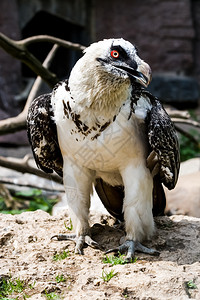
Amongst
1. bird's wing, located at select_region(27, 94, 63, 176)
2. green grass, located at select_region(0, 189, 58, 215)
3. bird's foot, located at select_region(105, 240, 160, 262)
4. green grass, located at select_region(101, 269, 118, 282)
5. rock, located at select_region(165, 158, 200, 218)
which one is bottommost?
green grass, located at select_region(0, 189, 58, 215)

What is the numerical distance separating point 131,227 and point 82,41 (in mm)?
9235

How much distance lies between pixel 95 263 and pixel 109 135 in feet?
3.05

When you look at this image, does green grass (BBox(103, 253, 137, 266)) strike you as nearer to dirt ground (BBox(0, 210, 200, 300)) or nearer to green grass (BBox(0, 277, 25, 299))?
dirt ground (BBox(0, 210, 200, 300))

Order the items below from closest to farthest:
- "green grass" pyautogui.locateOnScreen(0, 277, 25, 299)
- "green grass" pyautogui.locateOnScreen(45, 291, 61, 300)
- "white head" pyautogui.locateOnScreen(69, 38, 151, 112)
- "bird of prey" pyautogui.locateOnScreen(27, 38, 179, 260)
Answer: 1. "green grass" pyautogui.locateOnScreen(45, 291, 61, 300)
2. "green grass" pyautogui.locateOnScreen(0, 277, 25, 299)
3. "white head" pyautogui.locateOnScreen(69, 38, 151, 112)
4. "bird of prey" pyautogui.locateOnScreen(27, 38, 179, 260)

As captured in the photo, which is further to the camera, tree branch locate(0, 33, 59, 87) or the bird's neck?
tree branch locate(0, 33, 59, 87)

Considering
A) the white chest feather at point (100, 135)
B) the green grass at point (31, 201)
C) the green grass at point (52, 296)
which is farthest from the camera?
the green grass at point (31, 201)

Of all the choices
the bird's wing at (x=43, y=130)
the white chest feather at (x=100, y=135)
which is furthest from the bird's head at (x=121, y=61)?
the bird's wing at (x=43, y=130)

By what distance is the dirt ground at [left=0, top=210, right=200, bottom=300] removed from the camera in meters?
3.07

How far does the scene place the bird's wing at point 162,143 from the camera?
3607 millimetres

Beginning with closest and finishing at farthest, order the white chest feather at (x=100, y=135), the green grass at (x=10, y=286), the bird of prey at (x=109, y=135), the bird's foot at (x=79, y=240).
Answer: the green grass at (x=10, y=286)
the bird of prey at (x=109, y=135)
the white chest feather at (x=100, y=135)
the bird's foot at (x=79, y=240)

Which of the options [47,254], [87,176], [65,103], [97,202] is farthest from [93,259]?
[97,202]

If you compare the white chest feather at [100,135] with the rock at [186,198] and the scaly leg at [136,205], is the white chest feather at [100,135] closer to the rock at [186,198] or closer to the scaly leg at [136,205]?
the scaly leg at [136,205]

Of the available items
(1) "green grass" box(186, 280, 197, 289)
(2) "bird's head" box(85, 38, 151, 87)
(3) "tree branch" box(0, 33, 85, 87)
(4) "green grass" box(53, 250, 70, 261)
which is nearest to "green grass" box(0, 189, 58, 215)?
(3) "tree branch" box(0, 33, 85, 87)

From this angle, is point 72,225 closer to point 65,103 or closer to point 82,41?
point 65,103
